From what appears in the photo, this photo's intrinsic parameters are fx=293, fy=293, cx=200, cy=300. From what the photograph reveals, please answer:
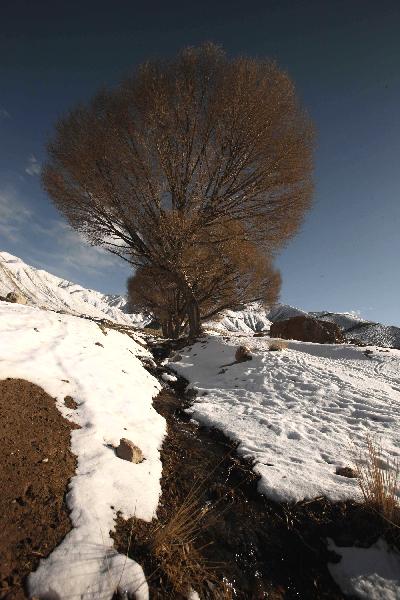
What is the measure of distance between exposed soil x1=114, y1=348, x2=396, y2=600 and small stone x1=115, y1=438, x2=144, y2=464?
0.32m

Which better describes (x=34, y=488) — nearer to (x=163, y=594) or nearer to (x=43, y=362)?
(x=163, y=594)

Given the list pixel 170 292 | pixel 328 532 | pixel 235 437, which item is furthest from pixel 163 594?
pixel 170 292

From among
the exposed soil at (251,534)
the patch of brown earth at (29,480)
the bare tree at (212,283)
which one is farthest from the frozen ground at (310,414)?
the bare tree at (212,283)

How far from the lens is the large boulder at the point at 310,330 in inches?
497

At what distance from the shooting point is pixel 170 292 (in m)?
19.4

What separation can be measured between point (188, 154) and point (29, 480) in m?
9.56

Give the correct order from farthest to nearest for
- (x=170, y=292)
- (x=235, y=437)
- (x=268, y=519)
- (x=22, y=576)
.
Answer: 1. (x=170, y=292)
2. (x=235, y=437)
3. (x=268, y=519)
4. (x=22, y=576)

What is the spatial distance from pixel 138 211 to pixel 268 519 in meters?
9.43

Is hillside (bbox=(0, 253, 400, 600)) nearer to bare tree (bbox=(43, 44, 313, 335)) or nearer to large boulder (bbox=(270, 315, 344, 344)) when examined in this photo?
bare tree (bbox=(43, 44, 313, 335))

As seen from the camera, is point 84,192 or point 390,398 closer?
point 390,398

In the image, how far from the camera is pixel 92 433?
3020mm

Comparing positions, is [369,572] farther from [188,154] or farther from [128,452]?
[188,154]

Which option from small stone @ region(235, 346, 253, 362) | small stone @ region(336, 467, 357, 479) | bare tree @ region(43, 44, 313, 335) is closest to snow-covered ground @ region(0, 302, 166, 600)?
small stone @ region(336, 467, 357, 479)

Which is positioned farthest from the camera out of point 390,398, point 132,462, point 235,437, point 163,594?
point 390,398
